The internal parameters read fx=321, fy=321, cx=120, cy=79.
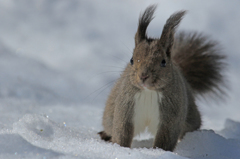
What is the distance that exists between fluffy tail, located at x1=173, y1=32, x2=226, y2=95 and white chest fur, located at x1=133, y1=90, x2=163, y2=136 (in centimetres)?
110

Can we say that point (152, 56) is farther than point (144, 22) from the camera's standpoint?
No

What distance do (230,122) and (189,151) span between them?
97 cm

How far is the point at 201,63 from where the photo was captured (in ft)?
9.84

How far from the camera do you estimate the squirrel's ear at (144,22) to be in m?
2.02

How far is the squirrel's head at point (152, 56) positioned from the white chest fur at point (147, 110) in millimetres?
104

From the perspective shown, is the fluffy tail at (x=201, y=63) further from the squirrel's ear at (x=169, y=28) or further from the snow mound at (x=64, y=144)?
the snow mound at (x=64, y=144)

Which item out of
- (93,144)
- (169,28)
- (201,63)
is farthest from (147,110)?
(201,63)

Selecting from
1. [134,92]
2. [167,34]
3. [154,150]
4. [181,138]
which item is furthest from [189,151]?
[167,34]

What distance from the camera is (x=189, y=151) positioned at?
2.14 metres

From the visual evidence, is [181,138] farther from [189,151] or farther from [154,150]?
[154,150]

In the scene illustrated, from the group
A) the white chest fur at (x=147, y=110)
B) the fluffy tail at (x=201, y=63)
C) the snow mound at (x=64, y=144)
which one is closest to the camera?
the snow mound at (x=64, y=144)

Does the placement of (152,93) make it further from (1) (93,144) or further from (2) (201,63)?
(2) (201,63)

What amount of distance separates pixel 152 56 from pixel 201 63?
1.27m

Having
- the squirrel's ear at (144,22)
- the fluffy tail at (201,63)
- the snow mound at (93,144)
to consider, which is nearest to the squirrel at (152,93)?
the squirrel's ear at (144,22)
